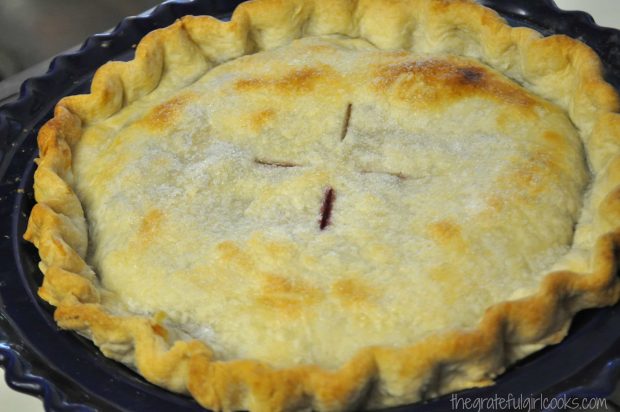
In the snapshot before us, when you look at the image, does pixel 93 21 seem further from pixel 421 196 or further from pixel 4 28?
pixel 421 196

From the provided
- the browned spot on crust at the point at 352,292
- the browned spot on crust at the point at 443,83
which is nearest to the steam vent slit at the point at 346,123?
the browned spot on crust at the point at 443,83

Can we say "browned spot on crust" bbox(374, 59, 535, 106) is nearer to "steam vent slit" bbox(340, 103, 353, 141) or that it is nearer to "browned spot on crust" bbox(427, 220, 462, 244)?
"steam vent slit" bbox(340, 103, 353, 141)

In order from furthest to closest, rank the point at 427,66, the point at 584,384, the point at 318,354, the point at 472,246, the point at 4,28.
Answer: the point at 4,28
the point at 427,66
the point at 472,246
the point at 318,354
the point at 584,384

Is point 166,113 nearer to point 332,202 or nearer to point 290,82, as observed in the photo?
point 290,82

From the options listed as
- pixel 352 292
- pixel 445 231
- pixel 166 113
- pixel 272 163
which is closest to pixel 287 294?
pixel 352 292

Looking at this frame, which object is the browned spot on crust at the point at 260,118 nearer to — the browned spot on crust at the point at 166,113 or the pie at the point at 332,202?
the pie at the point at 332,202

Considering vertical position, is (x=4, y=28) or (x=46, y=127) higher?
(x=46, y=127)

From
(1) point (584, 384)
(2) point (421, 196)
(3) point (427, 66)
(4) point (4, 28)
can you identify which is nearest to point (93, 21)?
(4) point (4, 28)
